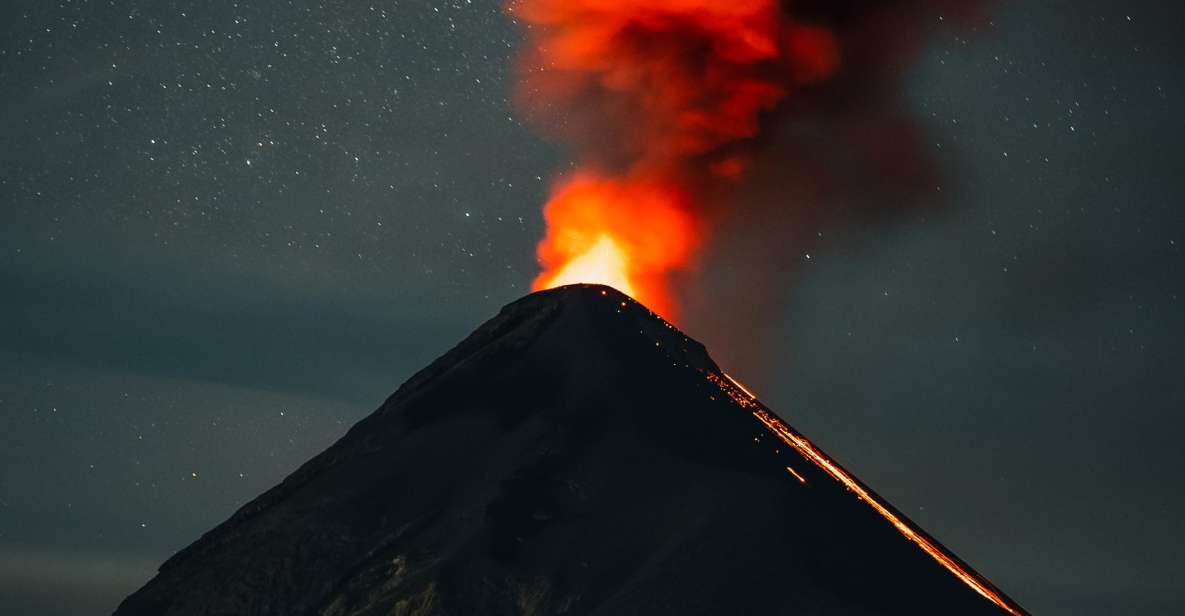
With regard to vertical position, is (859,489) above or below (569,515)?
below

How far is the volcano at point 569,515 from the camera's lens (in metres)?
70.4

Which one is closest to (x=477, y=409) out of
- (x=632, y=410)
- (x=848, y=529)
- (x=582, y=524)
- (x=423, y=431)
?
(x=423, y=431)

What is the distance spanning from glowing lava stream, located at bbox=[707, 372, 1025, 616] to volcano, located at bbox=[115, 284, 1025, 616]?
421 millimetres

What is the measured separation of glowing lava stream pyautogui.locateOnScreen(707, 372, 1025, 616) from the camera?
273 feet

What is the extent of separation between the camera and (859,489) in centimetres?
9550

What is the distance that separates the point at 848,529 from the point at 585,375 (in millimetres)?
23681

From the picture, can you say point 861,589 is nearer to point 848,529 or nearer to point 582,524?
point 848,529

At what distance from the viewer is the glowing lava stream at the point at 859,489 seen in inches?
3281

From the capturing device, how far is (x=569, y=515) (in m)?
78.4

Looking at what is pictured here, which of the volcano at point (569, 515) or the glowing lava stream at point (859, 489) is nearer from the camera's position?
the volcano at point (569, 515)

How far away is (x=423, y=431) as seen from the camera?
91312 mm

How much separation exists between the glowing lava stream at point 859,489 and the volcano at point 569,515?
1.38ft

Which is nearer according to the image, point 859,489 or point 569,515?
point 569,515

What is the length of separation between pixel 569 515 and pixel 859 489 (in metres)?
26.2
